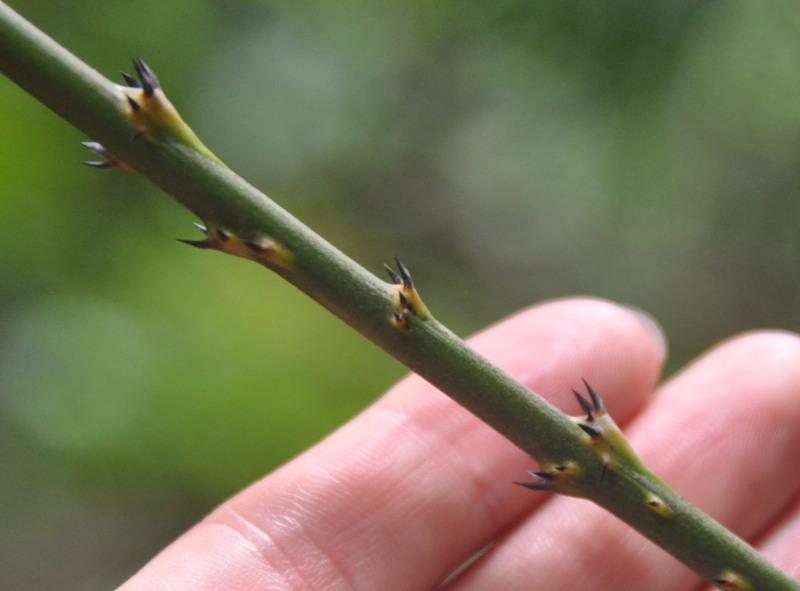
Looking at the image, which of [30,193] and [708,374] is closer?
[708,374]

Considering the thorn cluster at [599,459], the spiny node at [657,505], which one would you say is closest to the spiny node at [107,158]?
the thorn cluster at [599,459]

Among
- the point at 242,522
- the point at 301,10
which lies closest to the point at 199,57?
the point at 301,10

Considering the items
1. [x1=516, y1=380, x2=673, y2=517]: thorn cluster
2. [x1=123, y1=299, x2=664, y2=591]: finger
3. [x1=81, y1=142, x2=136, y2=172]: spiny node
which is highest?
[x1=81, y1=142, x2=136, y2=172]: spiny node

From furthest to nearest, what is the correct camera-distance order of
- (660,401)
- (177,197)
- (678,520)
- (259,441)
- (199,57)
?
(199,57)
(259,441)
(660,401)
(678,520)
(177,197)

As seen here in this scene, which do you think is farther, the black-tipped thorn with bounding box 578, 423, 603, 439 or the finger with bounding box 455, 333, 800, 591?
the finger with bounding box 455, 333, 800, 591

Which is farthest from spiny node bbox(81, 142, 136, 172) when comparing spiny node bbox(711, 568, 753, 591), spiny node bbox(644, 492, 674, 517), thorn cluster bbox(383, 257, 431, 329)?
spiny node bbox(711, 568, 753, 591)

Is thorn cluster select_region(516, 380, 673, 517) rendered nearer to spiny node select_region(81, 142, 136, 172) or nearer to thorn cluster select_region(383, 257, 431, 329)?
thorn cluster select_region(383, 257, 431, 329)

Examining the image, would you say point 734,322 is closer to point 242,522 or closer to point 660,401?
point 660,401
